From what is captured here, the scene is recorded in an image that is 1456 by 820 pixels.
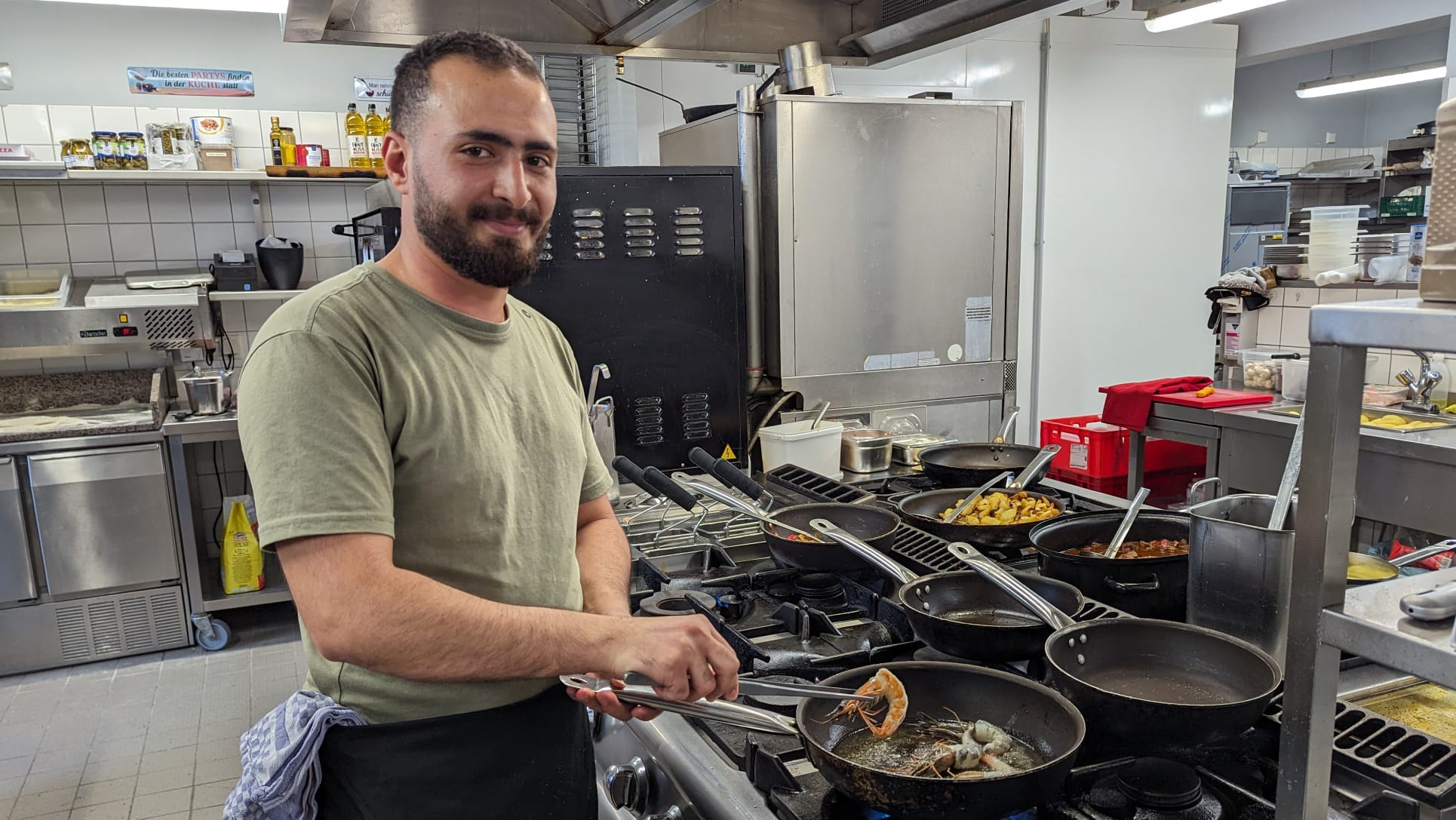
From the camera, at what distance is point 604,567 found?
1483 mm

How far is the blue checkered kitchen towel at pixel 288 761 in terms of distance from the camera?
1147mm

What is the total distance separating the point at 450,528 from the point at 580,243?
1.96 m

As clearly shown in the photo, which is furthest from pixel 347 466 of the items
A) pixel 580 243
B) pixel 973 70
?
pixel 973 70

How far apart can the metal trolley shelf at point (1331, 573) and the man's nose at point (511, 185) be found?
899mm

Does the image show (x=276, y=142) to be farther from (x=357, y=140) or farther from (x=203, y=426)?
(x=203, y=426)

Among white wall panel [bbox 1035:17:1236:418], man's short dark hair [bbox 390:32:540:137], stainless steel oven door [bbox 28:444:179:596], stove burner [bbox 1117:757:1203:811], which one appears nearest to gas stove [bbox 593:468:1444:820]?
stove burner [bbox 1117:757:1203:811]

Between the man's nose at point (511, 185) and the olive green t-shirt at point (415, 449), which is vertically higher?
the man's nose at point (511, 185)

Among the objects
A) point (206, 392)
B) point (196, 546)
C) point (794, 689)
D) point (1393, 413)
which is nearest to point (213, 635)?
point (196, 546)

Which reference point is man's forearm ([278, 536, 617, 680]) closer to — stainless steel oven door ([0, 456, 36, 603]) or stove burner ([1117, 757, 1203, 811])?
stove burner ([1117, 757, 1203, 811])

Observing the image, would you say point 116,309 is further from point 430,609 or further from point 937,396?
point 430,609

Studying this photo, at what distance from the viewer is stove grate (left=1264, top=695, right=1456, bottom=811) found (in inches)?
36.4

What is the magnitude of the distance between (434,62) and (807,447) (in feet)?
5.06

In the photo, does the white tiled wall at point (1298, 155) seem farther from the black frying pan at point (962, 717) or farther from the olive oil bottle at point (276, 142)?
the black frying pan at point (962, 717)

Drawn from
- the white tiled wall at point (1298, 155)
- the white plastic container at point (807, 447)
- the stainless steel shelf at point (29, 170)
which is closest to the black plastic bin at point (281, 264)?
the stainless steel shelf at point (29, 170)
